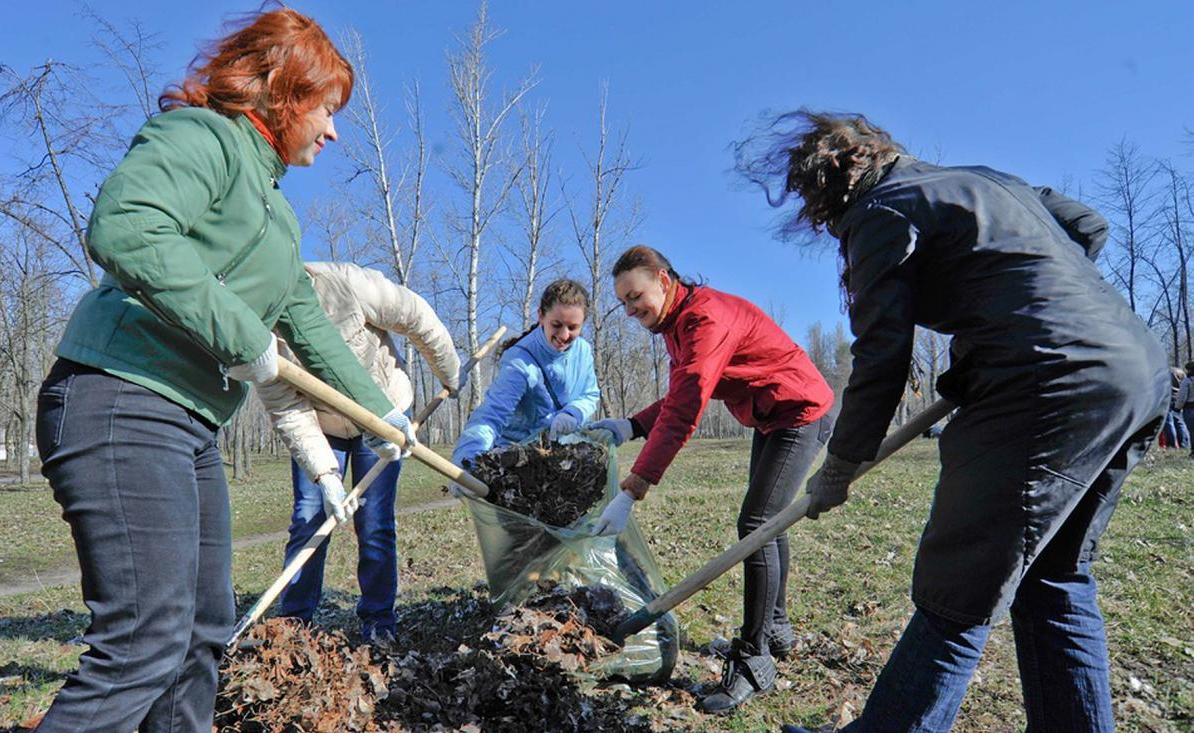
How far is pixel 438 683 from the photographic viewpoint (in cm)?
258

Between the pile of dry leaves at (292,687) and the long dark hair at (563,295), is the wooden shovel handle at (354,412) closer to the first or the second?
the pile of dry leaves at (292,687)

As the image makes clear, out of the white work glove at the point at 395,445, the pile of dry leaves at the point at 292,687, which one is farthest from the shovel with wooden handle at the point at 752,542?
the white work glove at the point at 395,445

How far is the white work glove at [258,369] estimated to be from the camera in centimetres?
175

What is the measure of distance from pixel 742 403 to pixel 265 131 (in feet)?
6.82

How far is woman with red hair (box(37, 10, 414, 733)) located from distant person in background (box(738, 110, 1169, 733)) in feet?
4.82

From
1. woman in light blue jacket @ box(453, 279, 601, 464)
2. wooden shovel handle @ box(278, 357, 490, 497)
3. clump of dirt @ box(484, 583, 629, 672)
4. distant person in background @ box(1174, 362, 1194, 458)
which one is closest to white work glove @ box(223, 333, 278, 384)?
wooden shovel handle @ box(278, 357, 490, 497)

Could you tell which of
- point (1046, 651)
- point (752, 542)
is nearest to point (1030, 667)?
point (1046, 651)

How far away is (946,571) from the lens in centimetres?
169

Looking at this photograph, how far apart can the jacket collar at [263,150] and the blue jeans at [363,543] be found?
66.6 inches

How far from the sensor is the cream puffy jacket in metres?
2.81

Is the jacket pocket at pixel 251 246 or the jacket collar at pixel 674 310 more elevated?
the jacket collar at pixel 674 310

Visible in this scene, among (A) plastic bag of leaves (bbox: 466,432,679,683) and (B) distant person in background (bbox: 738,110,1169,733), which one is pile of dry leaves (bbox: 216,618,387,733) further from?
(B) distant person in background (bbox: 738,110,1169,733)

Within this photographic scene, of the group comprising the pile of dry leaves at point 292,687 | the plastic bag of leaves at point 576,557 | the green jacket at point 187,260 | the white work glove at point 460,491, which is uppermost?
the green jacket at point 187,260

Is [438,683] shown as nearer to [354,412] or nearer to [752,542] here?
[354,412]
